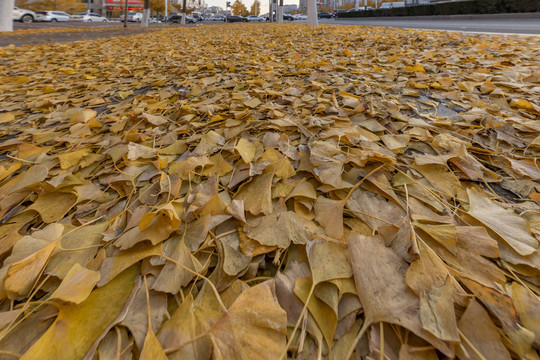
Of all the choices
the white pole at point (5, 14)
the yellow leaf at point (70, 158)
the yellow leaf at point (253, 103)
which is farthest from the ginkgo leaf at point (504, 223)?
the white pole at point (5, 14)

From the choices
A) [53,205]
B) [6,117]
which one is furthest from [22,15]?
[53,205]

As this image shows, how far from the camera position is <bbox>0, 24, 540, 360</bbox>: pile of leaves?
0.35 meters

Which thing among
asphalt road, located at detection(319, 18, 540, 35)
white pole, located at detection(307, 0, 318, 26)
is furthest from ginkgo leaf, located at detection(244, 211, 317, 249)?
white pole, located at detection(307, 0, 318, 26)

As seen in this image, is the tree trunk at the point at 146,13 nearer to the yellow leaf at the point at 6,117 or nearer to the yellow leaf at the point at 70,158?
the yellow leaf at the point at 6,117

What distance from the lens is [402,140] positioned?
2.53 ft

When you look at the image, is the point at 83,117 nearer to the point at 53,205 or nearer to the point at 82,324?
the point at 53,205

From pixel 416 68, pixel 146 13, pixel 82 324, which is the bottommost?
pixel 82 324

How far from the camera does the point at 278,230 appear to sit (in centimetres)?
49

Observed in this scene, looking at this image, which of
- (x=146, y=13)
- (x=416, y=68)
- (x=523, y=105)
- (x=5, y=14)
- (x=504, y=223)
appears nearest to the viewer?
(x=504, y=223)

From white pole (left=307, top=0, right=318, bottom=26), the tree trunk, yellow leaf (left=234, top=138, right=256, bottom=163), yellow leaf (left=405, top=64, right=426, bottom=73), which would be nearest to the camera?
yellow leaf (left=234, top=138, right=256, bottom=163)

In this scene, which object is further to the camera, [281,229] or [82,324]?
[281,229]

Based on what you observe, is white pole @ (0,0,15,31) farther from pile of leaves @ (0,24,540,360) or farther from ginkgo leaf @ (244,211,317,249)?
ginkgo leaf @ (244,211,317,249)

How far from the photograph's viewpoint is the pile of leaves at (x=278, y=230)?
1.13 ft

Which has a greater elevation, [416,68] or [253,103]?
[416,68]
